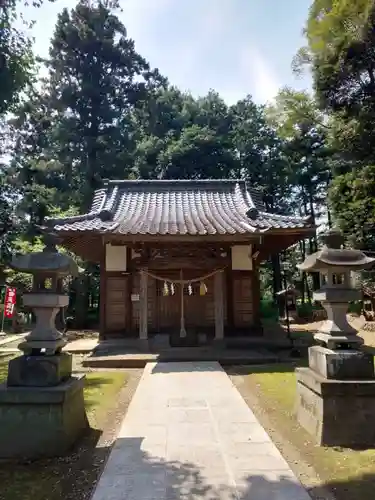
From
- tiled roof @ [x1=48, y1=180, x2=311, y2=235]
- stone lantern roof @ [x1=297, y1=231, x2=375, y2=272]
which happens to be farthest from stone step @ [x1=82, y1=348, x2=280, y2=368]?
stone lantern roof @ [x1=297, y1=231, x2=375, y2=272]

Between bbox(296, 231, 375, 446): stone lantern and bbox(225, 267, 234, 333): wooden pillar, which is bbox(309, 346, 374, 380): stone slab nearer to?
bbox(296, 231, 375, 446): stone lantern

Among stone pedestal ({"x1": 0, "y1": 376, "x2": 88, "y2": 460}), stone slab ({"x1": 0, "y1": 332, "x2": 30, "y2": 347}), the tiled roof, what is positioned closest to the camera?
stone pedestal ({"x1": 0, "y1": 376, "x2": 88, "y2": 460})

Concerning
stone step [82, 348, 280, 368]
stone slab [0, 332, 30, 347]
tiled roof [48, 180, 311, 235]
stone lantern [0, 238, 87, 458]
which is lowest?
stone slab [0, 332, 30, 347]

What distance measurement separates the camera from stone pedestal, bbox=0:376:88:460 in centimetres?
404

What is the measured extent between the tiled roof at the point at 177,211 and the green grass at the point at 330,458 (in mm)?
4990

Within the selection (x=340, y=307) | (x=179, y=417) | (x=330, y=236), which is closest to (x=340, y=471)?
(x=340, y=307)

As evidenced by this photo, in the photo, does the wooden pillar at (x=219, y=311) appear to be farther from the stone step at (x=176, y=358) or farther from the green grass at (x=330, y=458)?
Answer: the green grass at (x=330, y=458)

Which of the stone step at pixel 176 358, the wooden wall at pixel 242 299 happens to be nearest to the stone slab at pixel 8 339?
the stone step at pixel 176 358

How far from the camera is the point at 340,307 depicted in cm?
469

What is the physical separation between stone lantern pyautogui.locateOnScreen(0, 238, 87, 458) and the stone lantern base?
112 inches

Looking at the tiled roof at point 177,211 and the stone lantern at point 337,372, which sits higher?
the tiled roof at point 177,211

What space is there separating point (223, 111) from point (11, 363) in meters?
32.8

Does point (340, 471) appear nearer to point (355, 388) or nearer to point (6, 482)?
point (355, 388)

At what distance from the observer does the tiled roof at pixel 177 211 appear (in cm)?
1035
